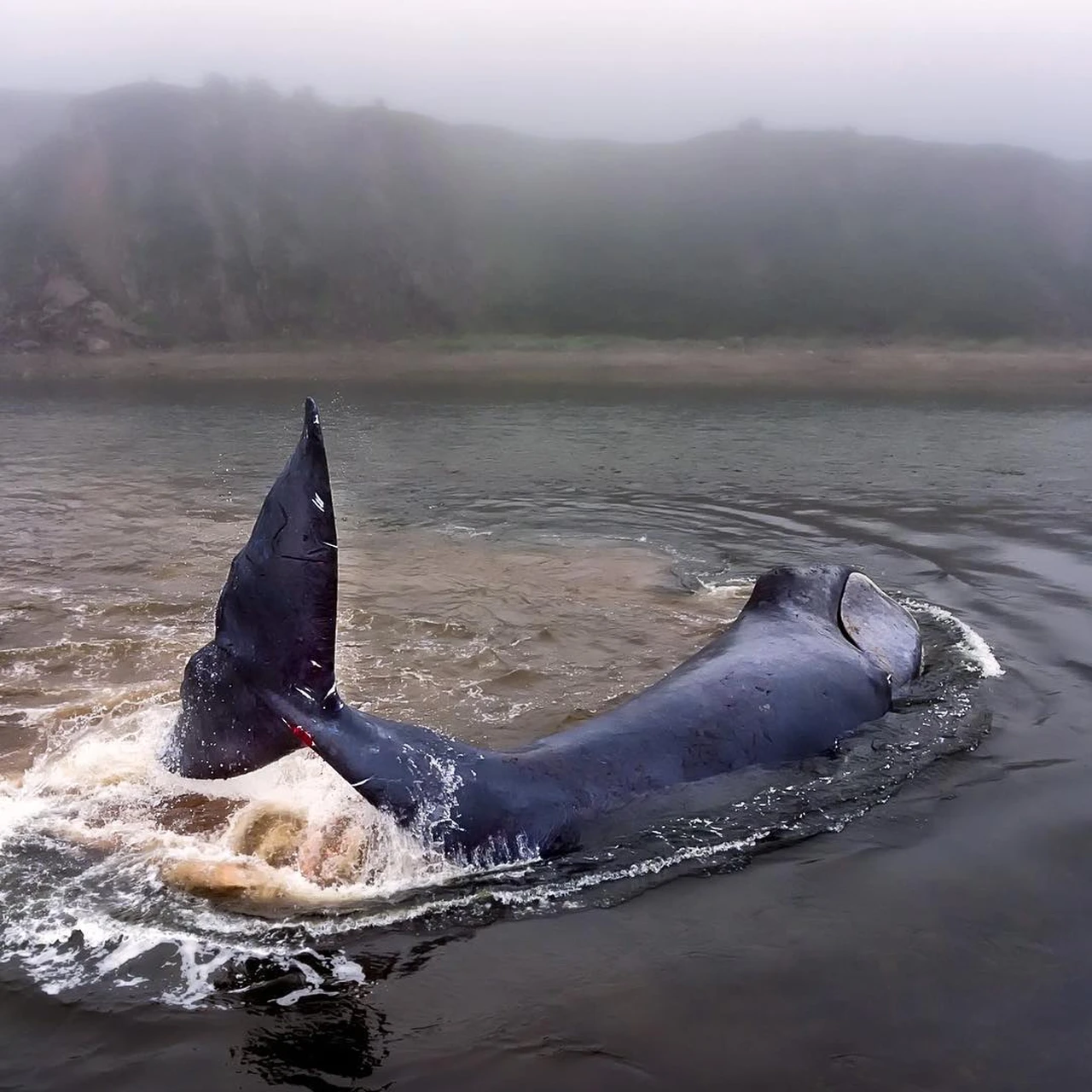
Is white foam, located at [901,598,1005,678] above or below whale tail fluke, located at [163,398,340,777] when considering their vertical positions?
below

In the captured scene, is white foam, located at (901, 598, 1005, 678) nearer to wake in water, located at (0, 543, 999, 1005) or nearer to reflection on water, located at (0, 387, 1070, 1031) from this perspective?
reflection on water, located at (0, 387, 1070, 1031)

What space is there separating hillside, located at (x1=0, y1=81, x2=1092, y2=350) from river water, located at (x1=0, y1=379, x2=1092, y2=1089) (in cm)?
4578

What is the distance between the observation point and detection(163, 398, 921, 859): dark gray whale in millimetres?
4590

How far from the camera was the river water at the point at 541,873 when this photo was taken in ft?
12.6

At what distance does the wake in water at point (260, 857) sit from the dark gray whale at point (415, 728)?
0.16 metres

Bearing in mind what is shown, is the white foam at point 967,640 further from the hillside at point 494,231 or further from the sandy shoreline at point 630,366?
the hillside at point 494,231

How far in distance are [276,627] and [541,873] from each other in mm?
1654

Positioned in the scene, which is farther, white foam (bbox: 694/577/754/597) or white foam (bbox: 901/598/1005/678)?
white foam (bbox: 694/577/754/597)

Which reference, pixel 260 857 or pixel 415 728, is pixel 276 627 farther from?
pixel 260 857

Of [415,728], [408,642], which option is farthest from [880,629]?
[415,728]

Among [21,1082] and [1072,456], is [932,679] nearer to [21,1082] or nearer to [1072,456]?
[21,1082]

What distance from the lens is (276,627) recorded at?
4.63 meters

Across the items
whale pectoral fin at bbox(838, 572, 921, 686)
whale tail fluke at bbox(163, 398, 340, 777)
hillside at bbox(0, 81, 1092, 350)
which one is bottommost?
whale pectoral fin at bbox(838, 572, 921, 686)

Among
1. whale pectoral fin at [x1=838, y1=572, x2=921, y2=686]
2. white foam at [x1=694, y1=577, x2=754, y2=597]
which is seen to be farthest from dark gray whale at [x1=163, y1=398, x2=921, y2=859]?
white foam at [x1=694, y1=577, x2=754, y2=597]
